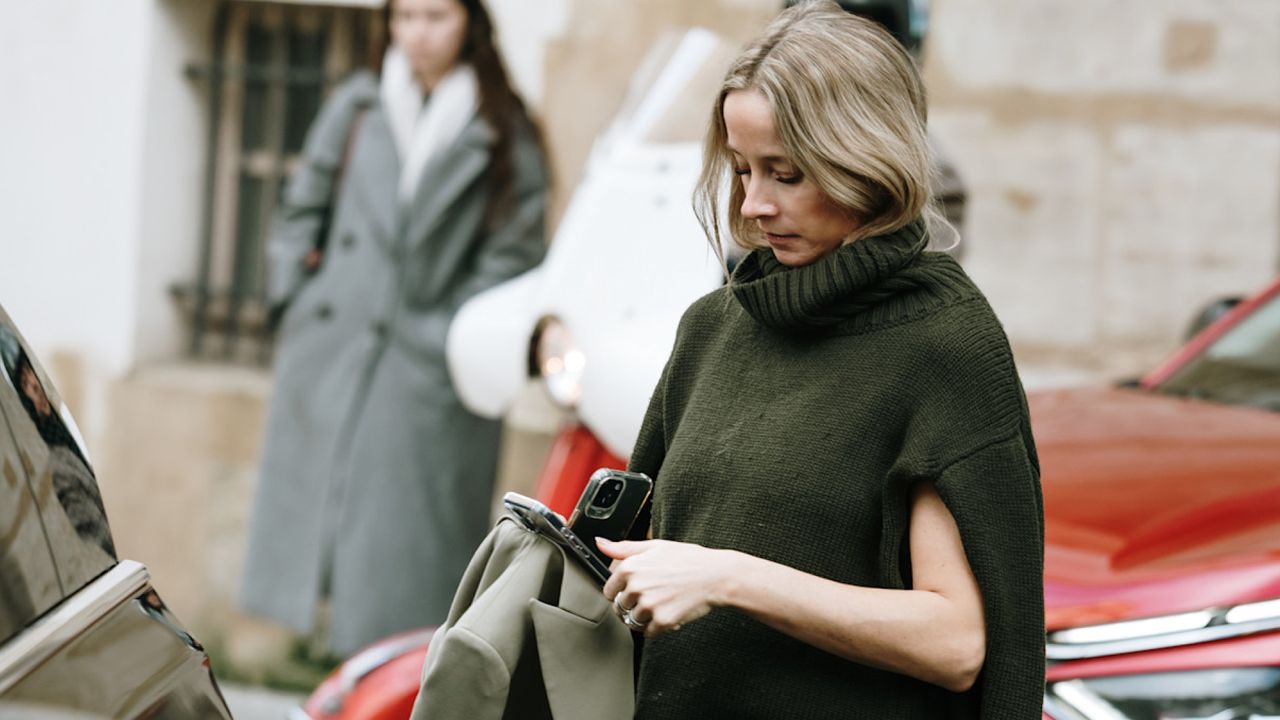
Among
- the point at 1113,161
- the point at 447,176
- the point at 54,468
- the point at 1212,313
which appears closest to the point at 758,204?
the point at 54,468

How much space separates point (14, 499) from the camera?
1649 millimetres

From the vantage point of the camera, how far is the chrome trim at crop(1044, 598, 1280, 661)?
2.62 metres

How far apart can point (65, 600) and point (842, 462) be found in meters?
0.82

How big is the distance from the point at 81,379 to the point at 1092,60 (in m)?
4.04

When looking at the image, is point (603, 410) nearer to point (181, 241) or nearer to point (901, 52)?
point (901, 52)

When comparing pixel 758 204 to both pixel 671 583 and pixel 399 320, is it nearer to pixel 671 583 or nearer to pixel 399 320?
pixel 671 583

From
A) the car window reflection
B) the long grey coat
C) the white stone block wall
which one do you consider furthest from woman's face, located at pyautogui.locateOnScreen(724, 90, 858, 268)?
the white stone block wall

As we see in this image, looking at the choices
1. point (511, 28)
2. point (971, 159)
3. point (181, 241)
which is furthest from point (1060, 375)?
point (181, 241)

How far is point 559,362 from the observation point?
13.1 feet

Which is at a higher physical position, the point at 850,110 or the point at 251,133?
the point at 251,133

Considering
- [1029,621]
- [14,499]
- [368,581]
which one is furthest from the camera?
[368,581]

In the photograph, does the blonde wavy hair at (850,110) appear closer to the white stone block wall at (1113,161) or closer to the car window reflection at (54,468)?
the car window reflection at (54,468)

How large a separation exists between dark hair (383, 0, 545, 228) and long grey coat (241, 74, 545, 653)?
0.11ft

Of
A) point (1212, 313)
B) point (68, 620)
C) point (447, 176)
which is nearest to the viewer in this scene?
point (68, 620)
